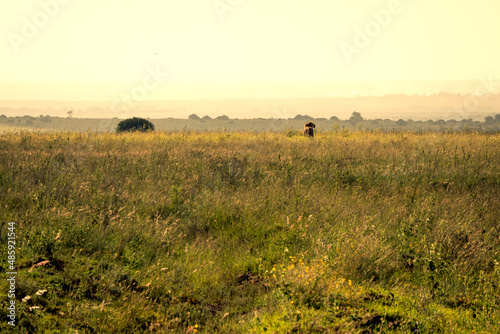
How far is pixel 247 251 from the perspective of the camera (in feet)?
19.9

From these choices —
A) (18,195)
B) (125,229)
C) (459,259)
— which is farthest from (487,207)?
(18,195)

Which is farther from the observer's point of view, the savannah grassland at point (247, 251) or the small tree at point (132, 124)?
the small tree at point (132, 124)

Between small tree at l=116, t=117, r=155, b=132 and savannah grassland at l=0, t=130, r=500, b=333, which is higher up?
small tree at l=116, t=117, r=155, b=132

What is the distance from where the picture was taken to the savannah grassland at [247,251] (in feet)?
13.3

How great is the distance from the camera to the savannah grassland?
4055mm

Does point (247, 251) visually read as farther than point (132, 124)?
Answer: No

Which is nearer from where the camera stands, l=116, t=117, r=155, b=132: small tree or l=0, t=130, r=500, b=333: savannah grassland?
l=0, t=130, r=500, b=333: savannah grassland

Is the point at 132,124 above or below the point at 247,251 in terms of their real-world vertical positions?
above

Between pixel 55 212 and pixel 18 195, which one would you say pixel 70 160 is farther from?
pixel 55 212

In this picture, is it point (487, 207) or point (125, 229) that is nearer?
point (125, 229)

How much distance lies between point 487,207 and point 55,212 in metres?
8.41

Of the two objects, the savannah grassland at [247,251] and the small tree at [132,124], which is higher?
the small tree at [132,124]

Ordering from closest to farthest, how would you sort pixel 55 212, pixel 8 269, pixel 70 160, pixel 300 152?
pixel 8 269 < pixel 55 212 < pixel 70 160 < pixel 300 152

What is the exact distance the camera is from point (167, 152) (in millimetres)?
13234
